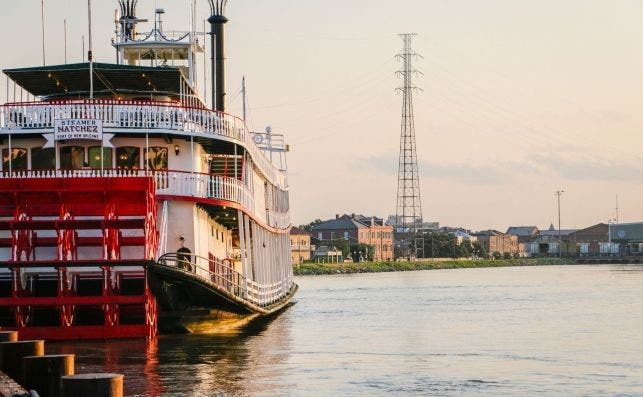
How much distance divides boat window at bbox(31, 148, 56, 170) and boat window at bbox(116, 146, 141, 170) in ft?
4.33

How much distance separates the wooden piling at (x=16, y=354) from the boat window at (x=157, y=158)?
10209 mm

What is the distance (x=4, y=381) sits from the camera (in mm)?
12039

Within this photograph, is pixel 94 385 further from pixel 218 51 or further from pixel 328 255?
pixel 328 255

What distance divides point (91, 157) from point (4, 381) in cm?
1276

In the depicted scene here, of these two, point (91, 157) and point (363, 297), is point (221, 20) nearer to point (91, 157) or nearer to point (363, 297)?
point (91, 157)

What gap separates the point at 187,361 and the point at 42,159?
6.69 metres

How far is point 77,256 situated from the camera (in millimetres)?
23500

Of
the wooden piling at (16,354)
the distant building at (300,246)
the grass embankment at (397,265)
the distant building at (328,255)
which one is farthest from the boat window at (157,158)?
the distant building at (300,246)

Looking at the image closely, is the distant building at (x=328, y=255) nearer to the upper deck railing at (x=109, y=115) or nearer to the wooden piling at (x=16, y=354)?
the upper deck railing at (x=109, y=115)

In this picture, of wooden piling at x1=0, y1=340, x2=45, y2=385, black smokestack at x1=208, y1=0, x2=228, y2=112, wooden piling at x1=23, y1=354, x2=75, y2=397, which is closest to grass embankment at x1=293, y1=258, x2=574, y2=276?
black smokestack at x1=208, y1=0, x2=228, y2=112

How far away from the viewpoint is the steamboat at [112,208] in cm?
2197

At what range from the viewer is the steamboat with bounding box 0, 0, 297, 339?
72.1 feet

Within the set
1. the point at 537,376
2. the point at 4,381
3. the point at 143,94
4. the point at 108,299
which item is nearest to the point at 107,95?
the point at 143,94

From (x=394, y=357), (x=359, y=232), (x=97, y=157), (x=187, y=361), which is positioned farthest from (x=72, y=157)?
(x=359, y=232)
